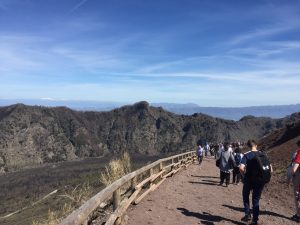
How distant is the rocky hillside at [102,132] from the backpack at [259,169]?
128677 millimetres

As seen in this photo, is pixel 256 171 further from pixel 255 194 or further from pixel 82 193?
pixel 82 193

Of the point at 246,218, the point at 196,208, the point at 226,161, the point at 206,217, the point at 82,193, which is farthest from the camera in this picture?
the point at 226,161

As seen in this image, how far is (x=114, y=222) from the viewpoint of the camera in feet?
29.3

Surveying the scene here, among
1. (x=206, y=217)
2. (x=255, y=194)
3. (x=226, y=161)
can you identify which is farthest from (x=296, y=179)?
(x=226, y=161)

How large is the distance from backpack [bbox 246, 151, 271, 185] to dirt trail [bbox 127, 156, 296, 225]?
1.40m

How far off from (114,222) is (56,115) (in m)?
164

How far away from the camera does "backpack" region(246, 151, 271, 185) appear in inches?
376

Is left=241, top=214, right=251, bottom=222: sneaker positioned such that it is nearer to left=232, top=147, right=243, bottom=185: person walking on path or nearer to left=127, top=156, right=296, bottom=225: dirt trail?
left=127, top=156, right=296, bottom=225: dirt trail

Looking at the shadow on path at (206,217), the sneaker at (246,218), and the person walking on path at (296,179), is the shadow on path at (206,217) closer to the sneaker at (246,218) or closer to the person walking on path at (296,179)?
the sneaker at (246,218)

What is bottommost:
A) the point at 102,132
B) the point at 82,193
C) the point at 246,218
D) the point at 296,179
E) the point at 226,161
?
the point at 102,132

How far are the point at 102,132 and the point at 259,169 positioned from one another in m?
175

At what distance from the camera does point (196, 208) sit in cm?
1219

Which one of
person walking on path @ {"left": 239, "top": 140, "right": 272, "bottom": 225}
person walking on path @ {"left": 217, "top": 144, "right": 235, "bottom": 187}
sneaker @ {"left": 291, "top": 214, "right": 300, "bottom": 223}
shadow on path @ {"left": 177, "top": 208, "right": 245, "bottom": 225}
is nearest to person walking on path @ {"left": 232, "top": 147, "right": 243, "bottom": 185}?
person walking on path @ {"left": 217, "top": 144, "right": 235, "bottom": 187}

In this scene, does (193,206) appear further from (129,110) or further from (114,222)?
(129,110)
